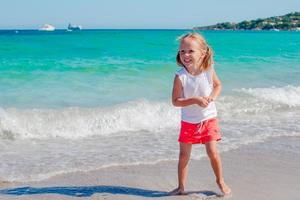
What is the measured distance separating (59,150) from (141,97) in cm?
486

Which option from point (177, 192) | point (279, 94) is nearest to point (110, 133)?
point (177, 192)

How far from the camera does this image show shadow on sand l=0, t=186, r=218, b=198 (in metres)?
4.66

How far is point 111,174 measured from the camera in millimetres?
5336

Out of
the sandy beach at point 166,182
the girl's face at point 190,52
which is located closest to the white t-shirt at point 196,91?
the girl's face at point 190,52

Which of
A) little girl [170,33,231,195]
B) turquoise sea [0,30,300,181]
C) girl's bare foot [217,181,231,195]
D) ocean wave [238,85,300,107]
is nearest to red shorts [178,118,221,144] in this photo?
little girl [170,33,231,195]

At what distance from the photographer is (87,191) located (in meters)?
4.77

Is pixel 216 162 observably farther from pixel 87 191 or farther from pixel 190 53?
pixel 87 191

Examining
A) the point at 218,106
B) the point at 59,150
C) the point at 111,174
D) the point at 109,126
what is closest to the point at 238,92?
the point at 218,106

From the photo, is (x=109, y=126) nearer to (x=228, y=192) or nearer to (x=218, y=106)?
(x=218, y=106)

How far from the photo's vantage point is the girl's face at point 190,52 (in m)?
4.23

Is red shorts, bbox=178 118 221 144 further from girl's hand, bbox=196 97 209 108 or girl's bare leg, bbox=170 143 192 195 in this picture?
girl's hand, bbox=196 97 209 108

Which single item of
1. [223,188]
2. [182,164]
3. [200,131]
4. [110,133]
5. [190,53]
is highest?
[190,53]

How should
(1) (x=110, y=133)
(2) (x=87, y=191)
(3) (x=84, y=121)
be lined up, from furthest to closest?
1. (3) (x=84, y=121)
2. (1) (x=110, y=133)
3. (2) (x=87, y=191)

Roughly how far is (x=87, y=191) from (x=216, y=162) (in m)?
1.30
